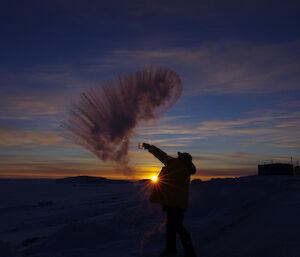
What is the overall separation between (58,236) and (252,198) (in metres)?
8.88

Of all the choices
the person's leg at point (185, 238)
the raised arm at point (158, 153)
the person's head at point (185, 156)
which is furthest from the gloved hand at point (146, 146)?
the person's leg at point (185, 238)

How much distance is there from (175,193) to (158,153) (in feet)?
3.27

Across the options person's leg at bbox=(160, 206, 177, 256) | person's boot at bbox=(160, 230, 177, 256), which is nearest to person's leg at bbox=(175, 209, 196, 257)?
person's leg at bbox=(160, 206, 177, 256)

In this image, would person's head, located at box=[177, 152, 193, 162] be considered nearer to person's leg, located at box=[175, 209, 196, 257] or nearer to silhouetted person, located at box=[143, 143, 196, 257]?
silhouetted person, located at box=[143, 143, 196, 257]

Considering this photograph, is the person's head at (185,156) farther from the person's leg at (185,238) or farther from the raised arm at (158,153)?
the person's leg at (185,238)

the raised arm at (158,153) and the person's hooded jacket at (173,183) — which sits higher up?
the raised arm at (158,153)

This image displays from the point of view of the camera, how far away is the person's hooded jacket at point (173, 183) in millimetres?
5987

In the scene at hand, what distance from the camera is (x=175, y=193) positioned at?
600 centimetres

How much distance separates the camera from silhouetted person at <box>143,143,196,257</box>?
596 cm

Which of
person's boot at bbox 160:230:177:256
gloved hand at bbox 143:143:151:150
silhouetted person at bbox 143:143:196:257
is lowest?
person's boot at bbox 160:230:177:256

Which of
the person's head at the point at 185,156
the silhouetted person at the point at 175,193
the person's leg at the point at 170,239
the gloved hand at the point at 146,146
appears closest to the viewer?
the silhouetted person at the point at 175,193

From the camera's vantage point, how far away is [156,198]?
612cm

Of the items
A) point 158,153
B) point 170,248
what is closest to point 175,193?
point 158,153

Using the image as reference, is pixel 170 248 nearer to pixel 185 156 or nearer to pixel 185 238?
pixel 185 238
